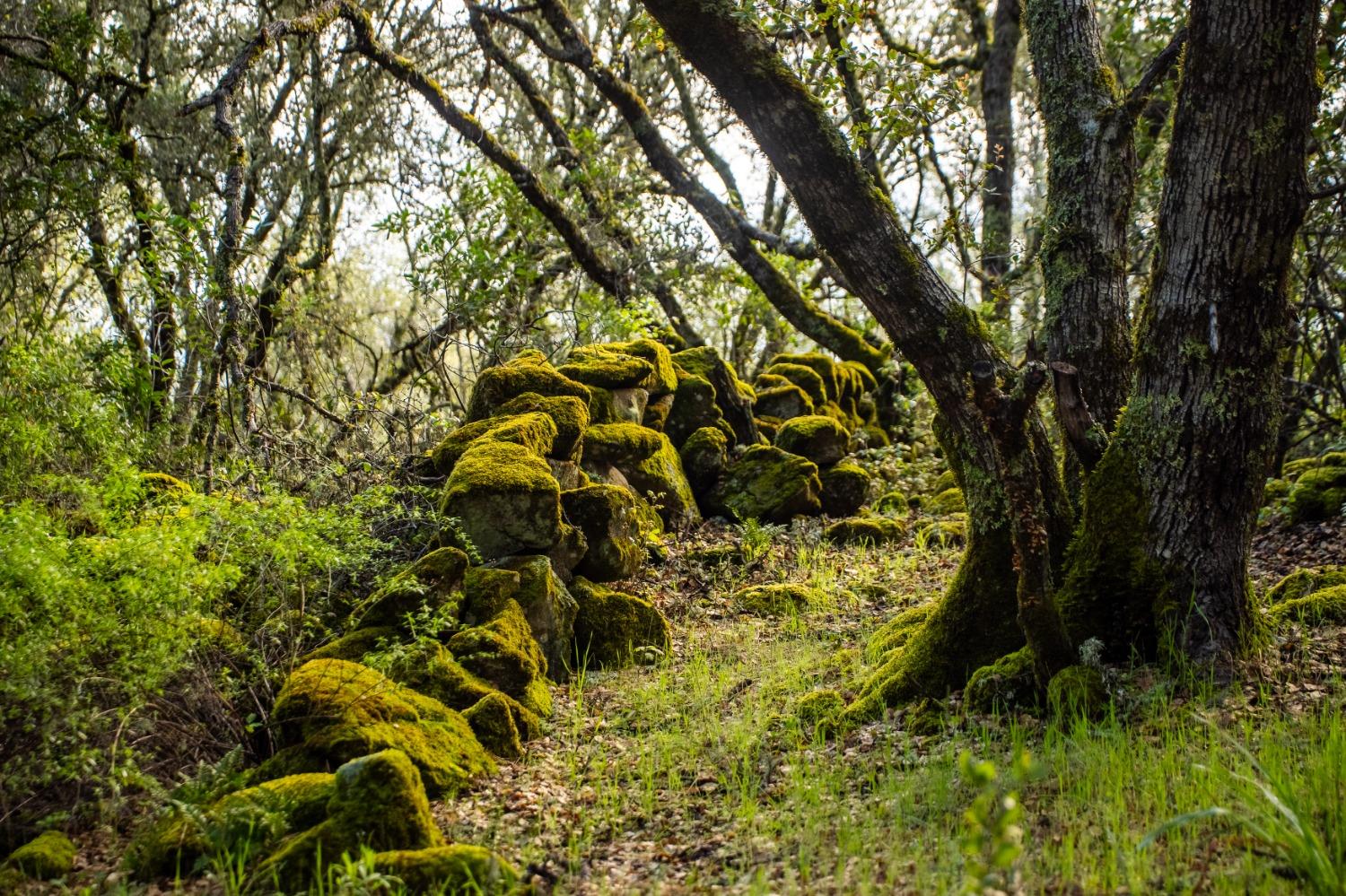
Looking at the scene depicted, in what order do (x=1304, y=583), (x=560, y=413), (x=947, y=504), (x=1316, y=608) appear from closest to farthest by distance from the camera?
(x=1316, y=608) → (x=1304, y=583) → (x=560, y=413) → (x=947, y=504)

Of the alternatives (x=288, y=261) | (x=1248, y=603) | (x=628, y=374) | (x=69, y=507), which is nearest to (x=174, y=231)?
(x=69, y=507)

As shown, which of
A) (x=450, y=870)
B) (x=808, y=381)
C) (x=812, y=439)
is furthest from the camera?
(x=808, y=381)

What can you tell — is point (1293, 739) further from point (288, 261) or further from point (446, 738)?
point (288, 261)

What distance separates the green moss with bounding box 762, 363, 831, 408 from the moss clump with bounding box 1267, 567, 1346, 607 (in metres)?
8.02

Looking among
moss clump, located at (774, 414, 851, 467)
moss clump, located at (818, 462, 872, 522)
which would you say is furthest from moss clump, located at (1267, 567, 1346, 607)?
moss clump, located at (774, 414, 851, 467)

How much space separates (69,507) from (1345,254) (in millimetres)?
13119

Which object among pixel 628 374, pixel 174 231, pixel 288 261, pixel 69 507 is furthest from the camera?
pixel 288 261

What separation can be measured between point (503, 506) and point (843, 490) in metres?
5.99

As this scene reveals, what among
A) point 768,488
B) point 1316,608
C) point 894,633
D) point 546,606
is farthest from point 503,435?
point 1316,608

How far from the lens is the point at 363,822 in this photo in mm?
3660

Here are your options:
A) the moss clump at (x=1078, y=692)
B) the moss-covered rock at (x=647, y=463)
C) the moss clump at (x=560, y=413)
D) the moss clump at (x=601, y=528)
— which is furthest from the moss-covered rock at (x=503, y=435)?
the moss clump at (x=1078, y=692)

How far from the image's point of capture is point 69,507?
5.68 m

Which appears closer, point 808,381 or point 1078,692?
point 1078,692

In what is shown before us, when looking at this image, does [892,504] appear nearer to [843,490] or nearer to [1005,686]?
[843,490]
